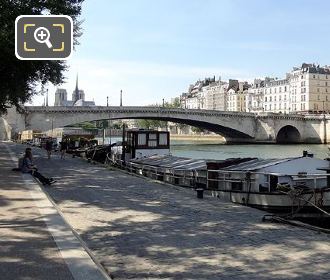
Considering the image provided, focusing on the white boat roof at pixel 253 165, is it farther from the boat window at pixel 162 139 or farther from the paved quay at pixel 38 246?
the boat window at pixel 162 139

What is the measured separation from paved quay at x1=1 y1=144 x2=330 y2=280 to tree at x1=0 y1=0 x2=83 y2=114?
24.8 feet

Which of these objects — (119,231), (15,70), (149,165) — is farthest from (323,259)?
(15,70)

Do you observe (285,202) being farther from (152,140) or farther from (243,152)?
(243,152)

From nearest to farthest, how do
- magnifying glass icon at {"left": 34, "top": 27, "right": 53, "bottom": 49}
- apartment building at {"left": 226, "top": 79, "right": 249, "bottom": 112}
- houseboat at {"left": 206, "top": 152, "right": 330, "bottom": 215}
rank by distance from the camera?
1. magnifying glass icon at {"left": 34, "top": 27, "right": 53, "bottom": 49}
2. houseboat at {"left": 206, "top": 152, "right": 330, "bottom": 215}
3. apartment building at {"left": 226, "top": 79, "right": 249, "bottom": 112}

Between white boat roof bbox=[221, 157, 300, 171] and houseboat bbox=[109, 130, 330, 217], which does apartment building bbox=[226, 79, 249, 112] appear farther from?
white boat roof bbox=[221, 157, 300, 171]

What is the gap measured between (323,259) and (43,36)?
5079 millimetres

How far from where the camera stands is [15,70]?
21.1 metres

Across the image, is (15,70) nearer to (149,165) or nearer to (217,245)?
(149,165)

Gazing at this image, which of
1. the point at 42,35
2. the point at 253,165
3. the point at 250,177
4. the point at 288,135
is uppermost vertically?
the point at 42,35

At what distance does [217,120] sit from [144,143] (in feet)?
184

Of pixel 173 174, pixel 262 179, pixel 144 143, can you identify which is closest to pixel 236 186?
pixel 262 179

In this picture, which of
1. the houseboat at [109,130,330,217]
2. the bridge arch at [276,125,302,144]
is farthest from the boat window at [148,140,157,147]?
the bridge arch at [276,125,302,144]

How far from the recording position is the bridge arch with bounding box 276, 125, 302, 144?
94.6m

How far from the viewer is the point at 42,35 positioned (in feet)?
20.9
